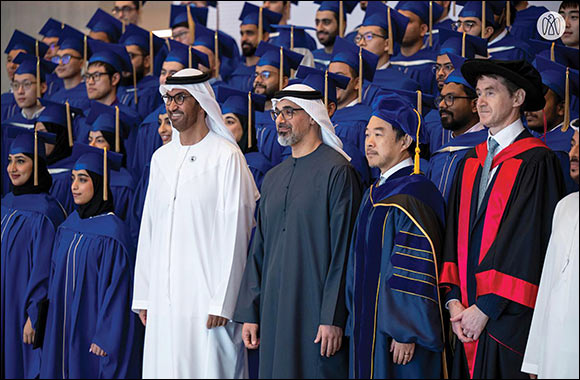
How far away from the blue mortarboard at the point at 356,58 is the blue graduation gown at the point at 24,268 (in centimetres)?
267

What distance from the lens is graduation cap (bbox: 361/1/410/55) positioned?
7891mm

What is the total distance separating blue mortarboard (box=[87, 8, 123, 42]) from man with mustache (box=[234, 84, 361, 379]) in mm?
5672

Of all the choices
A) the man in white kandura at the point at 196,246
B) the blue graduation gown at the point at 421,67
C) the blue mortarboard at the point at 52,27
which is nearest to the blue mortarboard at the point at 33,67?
the blue mortarboard at the point at 52,27

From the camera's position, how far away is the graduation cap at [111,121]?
287 inches

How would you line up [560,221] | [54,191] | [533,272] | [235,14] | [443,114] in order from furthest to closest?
[235,14] → [54,191] → [443,114] → [533,272] → [560,221]

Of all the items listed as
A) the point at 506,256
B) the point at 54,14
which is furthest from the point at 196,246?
the point at 54,14

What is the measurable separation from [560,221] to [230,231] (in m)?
2.01

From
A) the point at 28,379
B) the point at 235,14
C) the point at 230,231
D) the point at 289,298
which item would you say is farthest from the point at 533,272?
the point at 235,14

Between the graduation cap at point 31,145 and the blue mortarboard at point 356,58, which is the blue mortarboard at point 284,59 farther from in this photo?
the graduation cap at point 31,145

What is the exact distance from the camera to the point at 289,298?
4727 millimetres

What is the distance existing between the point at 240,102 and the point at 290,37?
83.1 inches

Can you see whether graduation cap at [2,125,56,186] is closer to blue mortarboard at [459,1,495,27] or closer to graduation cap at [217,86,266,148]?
graduation cap at [217,86,266,148]

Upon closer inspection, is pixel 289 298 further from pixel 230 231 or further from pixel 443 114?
pixel 443 114

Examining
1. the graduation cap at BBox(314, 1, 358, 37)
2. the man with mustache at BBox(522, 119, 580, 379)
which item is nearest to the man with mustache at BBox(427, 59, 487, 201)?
the man with mustache at BBox(522, 119, 580, 379)
